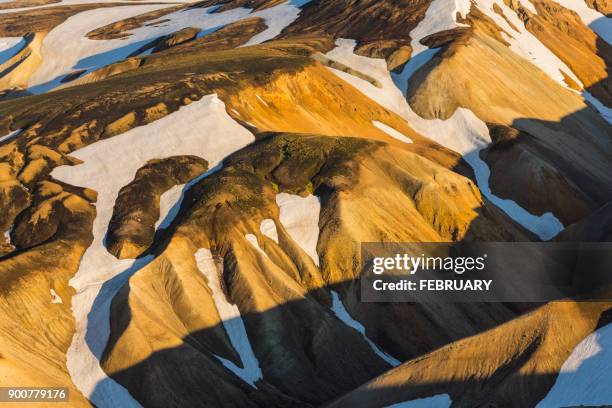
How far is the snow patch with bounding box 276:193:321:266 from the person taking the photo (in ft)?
181

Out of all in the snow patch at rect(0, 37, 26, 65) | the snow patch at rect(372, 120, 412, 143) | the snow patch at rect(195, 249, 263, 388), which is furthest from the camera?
the snow patch at rect(0, 37, 26, 65)

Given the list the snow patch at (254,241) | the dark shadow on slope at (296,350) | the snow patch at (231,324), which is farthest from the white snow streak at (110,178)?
the snow patch at (254,241)

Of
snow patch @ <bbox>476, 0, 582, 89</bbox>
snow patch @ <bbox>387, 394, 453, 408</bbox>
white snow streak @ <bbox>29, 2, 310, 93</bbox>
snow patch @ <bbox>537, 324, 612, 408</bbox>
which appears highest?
snow patch @ <bbox>537, 324, 612, 408</bbox>

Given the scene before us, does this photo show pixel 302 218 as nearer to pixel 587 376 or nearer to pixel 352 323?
pixel 352 323

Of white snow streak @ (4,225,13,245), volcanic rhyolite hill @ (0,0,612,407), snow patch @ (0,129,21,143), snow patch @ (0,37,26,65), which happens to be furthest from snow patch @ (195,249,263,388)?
snow patch @ (0,37,26,65)

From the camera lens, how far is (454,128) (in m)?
83.6

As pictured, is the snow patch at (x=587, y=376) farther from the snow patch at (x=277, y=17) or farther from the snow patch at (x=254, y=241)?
the snow patch at (x=277, y=17)

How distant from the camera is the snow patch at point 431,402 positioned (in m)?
35.9

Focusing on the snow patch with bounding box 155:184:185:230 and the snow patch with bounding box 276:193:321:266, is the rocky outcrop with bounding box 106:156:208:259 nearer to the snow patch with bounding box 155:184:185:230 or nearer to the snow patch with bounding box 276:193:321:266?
the snow patch with bounding box 155:184:185:230

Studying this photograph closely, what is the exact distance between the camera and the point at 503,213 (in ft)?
230

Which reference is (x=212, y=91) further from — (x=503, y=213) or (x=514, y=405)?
(x=514, y=405)

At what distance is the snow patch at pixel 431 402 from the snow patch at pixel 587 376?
4.33m

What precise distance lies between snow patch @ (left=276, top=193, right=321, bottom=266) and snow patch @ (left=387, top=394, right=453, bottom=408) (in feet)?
60.1

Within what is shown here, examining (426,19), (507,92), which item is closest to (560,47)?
(426,19)
